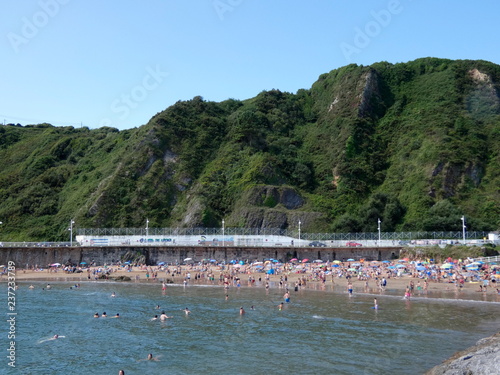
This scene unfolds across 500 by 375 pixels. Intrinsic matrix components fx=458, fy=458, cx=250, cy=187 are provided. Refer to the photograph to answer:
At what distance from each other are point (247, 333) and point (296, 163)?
69.9 m

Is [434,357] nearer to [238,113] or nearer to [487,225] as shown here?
[487,225]

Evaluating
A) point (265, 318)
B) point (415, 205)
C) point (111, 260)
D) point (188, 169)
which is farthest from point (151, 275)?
point (415, 205)

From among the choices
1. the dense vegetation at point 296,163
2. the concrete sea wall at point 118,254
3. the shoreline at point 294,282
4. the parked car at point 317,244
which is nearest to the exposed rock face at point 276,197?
the dense vegetation at point 296,163

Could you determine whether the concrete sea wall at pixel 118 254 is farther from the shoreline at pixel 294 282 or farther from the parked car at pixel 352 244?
the parked car at pixel 352 244

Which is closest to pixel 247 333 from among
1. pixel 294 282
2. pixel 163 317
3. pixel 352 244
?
pixel 163 317

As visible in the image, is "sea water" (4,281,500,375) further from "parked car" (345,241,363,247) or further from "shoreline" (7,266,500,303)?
"parked car" (345,241,363,247)

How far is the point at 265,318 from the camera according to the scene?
32.5 metres

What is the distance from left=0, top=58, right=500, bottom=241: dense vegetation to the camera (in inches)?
3056

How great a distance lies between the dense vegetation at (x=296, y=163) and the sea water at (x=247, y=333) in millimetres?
36063

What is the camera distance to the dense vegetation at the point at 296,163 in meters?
77.6

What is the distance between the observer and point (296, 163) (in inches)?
3782

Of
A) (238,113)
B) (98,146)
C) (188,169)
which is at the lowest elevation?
(188,169)

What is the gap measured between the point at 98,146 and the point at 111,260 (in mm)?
57609

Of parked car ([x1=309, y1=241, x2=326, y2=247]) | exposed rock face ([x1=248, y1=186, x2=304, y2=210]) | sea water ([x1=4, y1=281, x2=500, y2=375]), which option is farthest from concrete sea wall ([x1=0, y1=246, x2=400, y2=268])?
sea water ([x1=4, y1=281, x2=500, y2=375])
